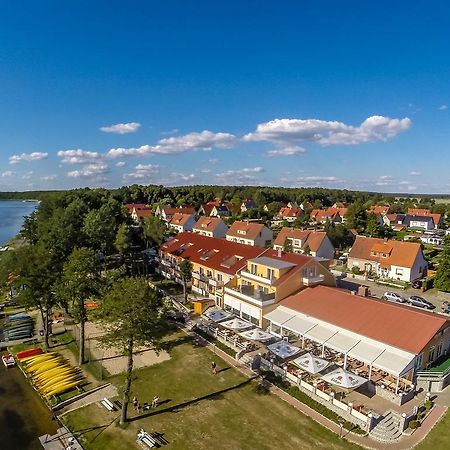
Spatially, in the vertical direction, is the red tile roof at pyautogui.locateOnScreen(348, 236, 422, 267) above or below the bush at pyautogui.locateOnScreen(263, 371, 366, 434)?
above

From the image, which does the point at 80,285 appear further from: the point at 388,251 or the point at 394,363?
the point at 388,251

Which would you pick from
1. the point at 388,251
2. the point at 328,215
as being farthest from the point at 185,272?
the point at 328,215

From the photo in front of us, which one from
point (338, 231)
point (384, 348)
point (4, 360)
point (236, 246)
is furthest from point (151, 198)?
point (384, 348)

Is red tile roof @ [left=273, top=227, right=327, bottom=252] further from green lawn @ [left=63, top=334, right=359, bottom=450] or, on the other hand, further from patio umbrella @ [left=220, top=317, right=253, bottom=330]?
green lawn @ [left=63, top=334, right=359, bottom=450]

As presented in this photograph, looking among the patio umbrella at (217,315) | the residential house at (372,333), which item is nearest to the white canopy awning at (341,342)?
the residential house at (372,333)

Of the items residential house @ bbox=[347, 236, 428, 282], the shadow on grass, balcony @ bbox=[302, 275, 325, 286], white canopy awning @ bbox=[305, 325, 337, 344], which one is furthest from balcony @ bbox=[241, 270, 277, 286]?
residential house @ bbox=[347, 236, 428, 282]

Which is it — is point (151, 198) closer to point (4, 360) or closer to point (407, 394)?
point (4, 360)
